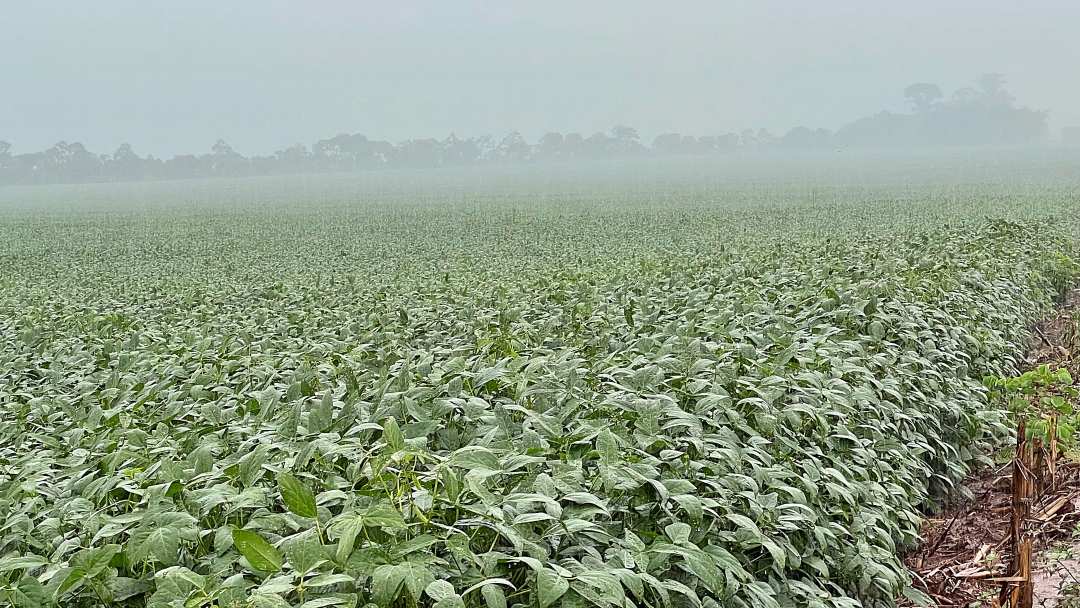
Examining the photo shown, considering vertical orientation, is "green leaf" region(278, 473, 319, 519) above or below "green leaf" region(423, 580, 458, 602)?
above

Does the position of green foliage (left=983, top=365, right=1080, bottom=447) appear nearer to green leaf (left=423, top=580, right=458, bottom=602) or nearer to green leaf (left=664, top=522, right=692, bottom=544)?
green leaf (left=664, top=522, right=692, bottom=544)

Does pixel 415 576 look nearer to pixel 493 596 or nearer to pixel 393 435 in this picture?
pixel 493 596

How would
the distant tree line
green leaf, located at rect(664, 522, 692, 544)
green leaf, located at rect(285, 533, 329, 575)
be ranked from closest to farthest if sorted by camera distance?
green leaf, located at rect(285, 533, 329, 575), green leaf, located at rect(664, 522, 692, 544), the distant tree line

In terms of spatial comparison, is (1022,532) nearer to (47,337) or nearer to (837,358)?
(837,358)

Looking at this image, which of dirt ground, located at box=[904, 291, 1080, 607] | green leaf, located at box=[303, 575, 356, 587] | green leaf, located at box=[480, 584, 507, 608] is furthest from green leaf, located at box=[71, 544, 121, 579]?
dirt ground, located at box=[904, 291, 1080, 607]

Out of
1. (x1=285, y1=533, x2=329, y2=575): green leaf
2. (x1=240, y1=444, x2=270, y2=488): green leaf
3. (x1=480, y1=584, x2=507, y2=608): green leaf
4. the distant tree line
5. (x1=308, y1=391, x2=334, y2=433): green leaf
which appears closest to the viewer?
(x1=480, y1=584, x2=507, y2=608): green leaf

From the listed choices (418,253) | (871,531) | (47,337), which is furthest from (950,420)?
(418,253)

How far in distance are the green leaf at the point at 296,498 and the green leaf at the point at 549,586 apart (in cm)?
55

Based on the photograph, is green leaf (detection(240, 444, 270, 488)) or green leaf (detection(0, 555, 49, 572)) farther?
green leaf (detection(240, 444, 270, 488))

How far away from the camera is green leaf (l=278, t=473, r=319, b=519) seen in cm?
216

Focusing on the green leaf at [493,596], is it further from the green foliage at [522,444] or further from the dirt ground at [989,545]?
the dirt ground at [989,545]

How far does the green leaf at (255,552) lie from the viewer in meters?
2.10

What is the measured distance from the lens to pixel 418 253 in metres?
20.3

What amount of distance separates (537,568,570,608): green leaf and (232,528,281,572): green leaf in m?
0.60
